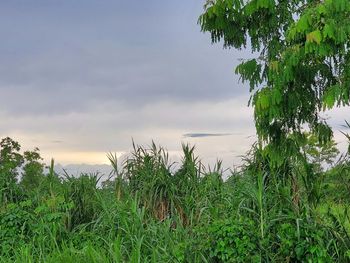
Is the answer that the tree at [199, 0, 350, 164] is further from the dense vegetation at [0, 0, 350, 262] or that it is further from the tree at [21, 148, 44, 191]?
the tree at [21, 148, 44, 191]

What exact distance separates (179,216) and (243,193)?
6.20ft

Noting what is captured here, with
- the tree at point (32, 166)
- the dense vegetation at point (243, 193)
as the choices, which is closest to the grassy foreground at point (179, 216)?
the dense vegetation at point (243, 193)

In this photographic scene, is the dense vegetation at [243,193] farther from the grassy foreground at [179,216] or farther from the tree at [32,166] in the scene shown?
the tree at [32,166]

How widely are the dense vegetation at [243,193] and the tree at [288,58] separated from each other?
0.03m

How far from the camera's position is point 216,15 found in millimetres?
13078

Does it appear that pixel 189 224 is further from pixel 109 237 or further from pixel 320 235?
pixel 320 235

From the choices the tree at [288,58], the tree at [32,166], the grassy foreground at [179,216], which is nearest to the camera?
the grassy foreground at [179,216]

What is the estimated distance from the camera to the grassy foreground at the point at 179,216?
7367 mm

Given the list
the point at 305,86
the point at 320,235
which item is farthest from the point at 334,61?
the point at 320,235

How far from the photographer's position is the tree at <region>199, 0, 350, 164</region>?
34.8 ft

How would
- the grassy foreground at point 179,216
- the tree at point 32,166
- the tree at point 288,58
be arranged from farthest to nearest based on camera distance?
1. the tree at point 32,166
2. the tree at point 288,58
3. the grassy foreground at point 179,216

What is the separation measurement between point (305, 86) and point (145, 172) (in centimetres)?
402

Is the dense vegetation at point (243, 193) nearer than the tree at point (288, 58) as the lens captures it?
Yes

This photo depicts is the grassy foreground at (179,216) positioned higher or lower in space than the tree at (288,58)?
lower
